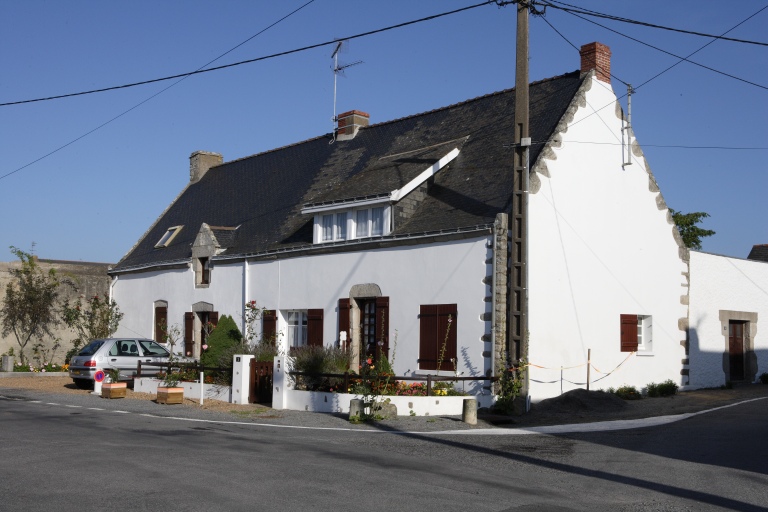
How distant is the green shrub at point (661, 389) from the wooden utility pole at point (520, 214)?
205 inches

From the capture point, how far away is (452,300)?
17.3m

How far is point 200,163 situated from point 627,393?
65.3 ft

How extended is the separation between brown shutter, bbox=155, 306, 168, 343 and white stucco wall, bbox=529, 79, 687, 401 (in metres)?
14.1

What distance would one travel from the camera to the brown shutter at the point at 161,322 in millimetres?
26609

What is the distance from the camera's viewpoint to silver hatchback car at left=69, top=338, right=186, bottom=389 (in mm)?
21325

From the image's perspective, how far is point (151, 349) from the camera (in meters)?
22.6

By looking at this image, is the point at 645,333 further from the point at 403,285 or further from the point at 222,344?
the point at 222,344

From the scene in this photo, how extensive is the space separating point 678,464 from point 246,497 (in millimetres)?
5648

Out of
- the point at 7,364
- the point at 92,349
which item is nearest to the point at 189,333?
the point at 92,349

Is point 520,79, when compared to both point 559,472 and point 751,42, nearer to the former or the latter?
point 751,42

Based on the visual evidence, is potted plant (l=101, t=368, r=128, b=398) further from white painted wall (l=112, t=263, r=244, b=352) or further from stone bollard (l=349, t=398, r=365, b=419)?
stone bollard (l=349, t=398, r=365, b=419)

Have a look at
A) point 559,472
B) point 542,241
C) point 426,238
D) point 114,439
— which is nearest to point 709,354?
point 542,241

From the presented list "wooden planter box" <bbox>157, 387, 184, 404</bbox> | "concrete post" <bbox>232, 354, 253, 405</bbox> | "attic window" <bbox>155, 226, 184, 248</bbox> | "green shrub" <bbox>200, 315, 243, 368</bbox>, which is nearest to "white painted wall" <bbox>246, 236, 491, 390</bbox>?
"green shrub" <bbox>200, 315, 243, 368</bbox>

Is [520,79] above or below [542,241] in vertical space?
above
